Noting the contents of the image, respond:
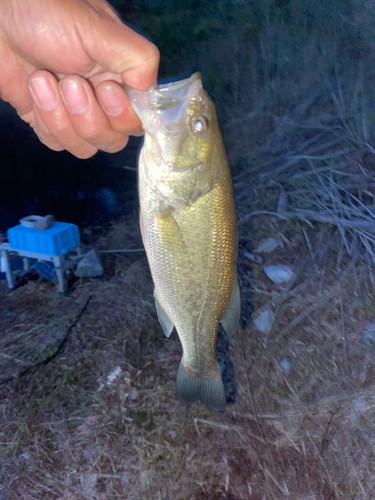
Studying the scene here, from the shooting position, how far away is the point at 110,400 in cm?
303

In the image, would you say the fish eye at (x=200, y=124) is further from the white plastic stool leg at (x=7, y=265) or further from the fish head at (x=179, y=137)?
the white plastic stool leg at (x=7, y=265)

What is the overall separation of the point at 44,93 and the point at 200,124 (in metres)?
0.79

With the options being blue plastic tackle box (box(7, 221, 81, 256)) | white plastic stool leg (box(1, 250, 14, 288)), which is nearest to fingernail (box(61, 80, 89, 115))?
blue plastic tackle box (box(7, 221, 81, 256))

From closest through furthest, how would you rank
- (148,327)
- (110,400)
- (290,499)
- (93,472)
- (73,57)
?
(73,57) → (290,499) → (93,472) → (110,400) → (148,327)

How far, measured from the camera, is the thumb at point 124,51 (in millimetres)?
1333

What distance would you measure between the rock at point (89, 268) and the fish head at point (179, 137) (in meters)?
3.15

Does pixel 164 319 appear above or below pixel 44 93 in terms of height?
below

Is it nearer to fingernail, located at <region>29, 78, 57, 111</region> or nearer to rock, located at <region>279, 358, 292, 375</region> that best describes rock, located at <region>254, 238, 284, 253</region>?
rock, located at <region>279, 358, 292, 375</region>

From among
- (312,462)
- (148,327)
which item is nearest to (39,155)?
(148,327)

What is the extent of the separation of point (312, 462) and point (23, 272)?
4.17m

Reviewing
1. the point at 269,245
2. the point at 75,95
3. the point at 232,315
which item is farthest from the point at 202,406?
the point at 75,95

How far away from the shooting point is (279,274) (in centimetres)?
362

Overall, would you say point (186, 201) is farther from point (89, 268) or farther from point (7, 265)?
point (7, 265)

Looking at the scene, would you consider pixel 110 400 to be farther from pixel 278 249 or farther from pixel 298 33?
pixel 298 33
